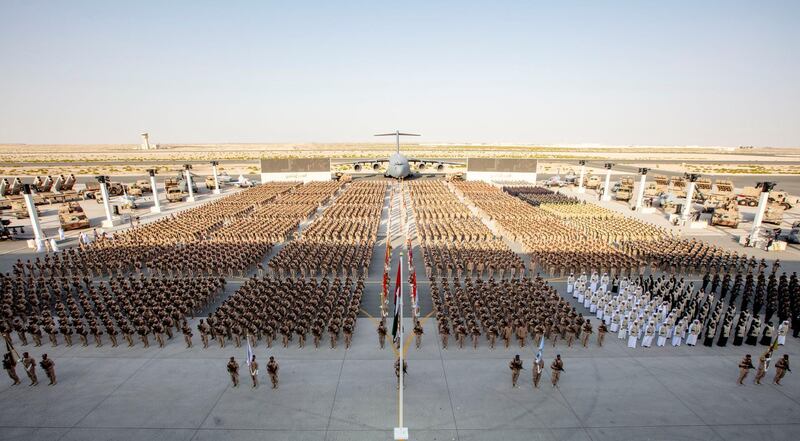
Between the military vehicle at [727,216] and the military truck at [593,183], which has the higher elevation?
the military truck at [593,183]

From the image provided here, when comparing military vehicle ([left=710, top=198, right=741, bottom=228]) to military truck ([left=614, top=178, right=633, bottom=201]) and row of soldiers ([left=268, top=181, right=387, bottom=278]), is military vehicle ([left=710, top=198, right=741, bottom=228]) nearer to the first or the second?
military truck ([left=614, top=178, right=633, bottom=201])

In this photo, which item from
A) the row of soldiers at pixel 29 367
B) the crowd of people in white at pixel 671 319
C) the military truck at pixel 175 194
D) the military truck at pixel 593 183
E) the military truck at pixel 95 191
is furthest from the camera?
the military truck at pixel 593 183

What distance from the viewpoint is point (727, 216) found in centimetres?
3178

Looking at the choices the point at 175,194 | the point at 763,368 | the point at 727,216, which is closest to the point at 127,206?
the point at 175,194

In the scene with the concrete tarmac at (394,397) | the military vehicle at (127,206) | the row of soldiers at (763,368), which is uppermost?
the military vehicle at (127,206)

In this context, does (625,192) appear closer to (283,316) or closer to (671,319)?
(671,319)

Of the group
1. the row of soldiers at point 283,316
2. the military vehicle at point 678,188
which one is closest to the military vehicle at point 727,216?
the military vehicle at point 678,188

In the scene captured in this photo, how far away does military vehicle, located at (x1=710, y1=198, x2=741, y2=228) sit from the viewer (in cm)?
3170

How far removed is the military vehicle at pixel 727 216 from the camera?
104 ft

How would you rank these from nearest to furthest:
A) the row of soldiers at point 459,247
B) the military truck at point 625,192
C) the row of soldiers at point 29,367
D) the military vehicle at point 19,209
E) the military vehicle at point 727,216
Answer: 1. the row of soldiers at point 29,367
2. the row of soldiers at point 459,247
3. the military vehicle at point 727,216
4. the military vehicle at point 19,209
5. the military truck at point 625,192

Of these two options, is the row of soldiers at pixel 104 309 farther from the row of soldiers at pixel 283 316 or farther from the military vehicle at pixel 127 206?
the military vehicle at pixel 127 206

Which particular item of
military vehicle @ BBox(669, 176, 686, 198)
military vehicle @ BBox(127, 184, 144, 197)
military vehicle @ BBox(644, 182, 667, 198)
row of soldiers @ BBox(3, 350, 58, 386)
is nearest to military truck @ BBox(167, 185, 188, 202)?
military vehicle @ BBox(127, 184, 144, 197)

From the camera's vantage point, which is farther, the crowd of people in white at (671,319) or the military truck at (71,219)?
the military truck at (71,219)

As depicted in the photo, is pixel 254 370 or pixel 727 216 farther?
pixel 727 216
